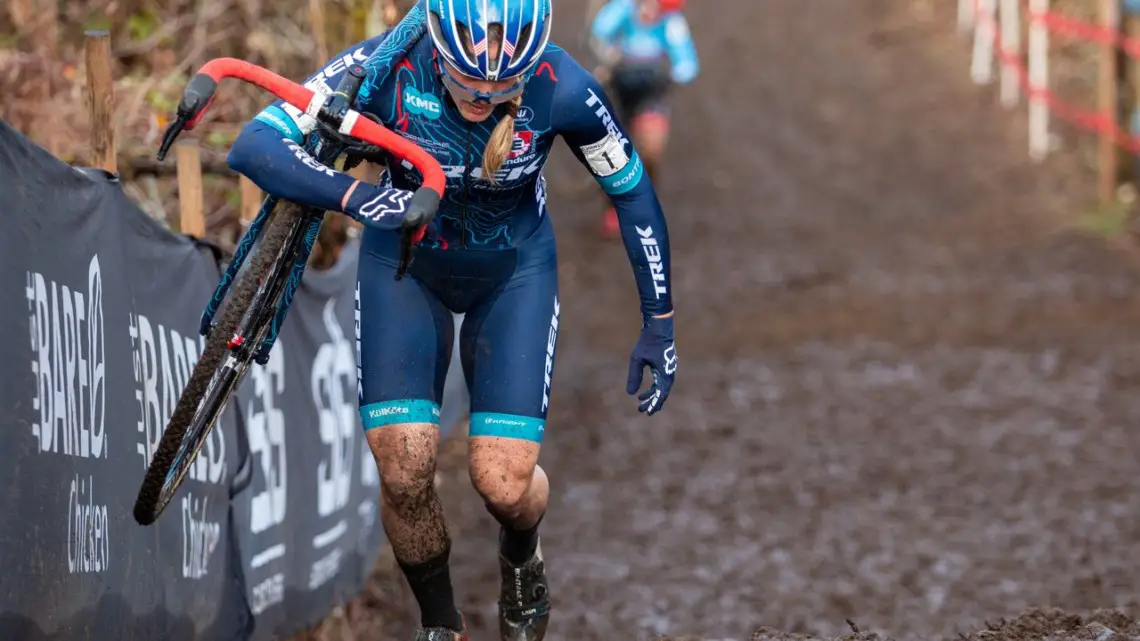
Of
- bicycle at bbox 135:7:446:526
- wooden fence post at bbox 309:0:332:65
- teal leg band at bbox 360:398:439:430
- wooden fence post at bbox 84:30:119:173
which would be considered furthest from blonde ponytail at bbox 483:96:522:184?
wooden fence post at bbox 309:0:332:65

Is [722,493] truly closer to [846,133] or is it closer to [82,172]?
[82,172]

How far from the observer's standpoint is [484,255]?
5445 millimetres

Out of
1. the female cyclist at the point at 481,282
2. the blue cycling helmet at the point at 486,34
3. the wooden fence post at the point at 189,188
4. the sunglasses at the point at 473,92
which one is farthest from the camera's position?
the wooden fence post at the point at 189,188

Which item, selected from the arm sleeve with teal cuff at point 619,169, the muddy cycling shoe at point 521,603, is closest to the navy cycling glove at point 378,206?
the arm sleeve with teal cuff at point 619,169

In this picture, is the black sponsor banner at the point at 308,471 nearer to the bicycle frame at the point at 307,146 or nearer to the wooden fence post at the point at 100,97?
the wooden fence post at the point at 100,97

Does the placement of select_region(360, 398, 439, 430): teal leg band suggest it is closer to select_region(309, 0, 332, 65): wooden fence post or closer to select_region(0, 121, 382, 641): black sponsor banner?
select_region(0, 121, 382, 641): black sponsor banner

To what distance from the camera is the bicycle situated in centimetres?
453

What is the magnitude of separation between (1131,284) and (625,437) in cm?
524

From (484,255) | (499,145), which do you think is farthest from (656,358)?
(499,145)

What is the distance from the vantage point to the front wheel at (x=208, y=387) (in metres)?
4.57

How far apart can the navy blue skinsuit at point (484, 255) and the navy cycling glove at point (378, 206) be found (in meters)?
0.61

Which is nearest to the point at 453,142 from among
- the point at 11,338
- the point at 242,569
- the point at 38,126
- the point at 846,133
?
the point at 11,338

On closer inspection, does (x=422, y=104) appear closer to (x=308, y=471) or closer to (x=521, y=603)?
(x=521, y=603)

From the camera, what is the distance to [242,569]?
6.23m
